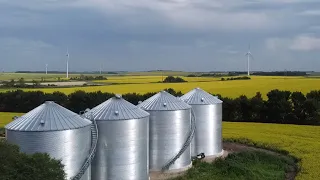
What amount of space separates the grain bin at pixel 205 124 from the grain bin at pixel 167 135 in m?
4.12

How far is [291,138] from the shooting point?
39.5m

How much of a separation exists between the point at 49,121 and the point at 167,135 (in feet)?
32.0

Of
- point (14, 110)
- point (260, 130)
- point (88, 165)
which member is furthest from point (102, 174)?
point (14, 110)

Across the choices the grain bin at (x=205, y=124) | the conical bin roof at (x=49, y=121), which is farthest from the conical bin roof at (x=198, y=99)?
the conical bin roof at (x=49, y=121)

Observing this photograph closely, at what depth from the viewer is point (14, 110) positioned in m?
68.8

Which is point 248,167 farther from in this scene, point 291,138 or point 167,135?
point 291,138

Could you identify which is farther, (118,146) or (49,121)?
(118,146)

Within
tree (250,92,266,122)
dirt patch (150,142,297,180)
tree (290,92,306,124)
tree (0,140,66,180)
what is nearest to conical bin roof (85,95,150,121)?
dirt patch (150,142,297,180)

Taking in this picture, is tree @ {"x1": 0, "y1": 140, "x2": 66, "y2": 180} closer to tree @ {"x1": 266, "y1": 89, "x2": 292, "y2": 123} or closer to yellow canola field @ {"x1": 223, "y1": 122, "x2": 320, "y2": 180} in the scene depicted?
yellow canola field @ {"x1": 223, "y1": 122, "x2": 320, "y2": 180}

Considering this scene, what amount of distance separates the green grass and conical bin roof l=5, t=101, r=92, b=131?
8466 mm

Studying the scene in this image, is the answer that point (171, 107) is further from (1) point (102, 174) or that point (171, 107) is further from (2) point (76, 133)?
(2) point (76, 133)

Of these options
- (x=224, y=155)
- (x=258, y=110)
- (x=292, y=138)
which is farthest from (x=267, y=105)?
(x=224, y=155)

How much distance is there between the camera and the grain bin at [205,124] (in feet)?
106

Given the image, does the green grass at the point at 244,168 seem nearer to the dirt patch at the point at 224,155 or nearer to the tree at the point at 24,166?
the dirt patch at the point at 224,155
